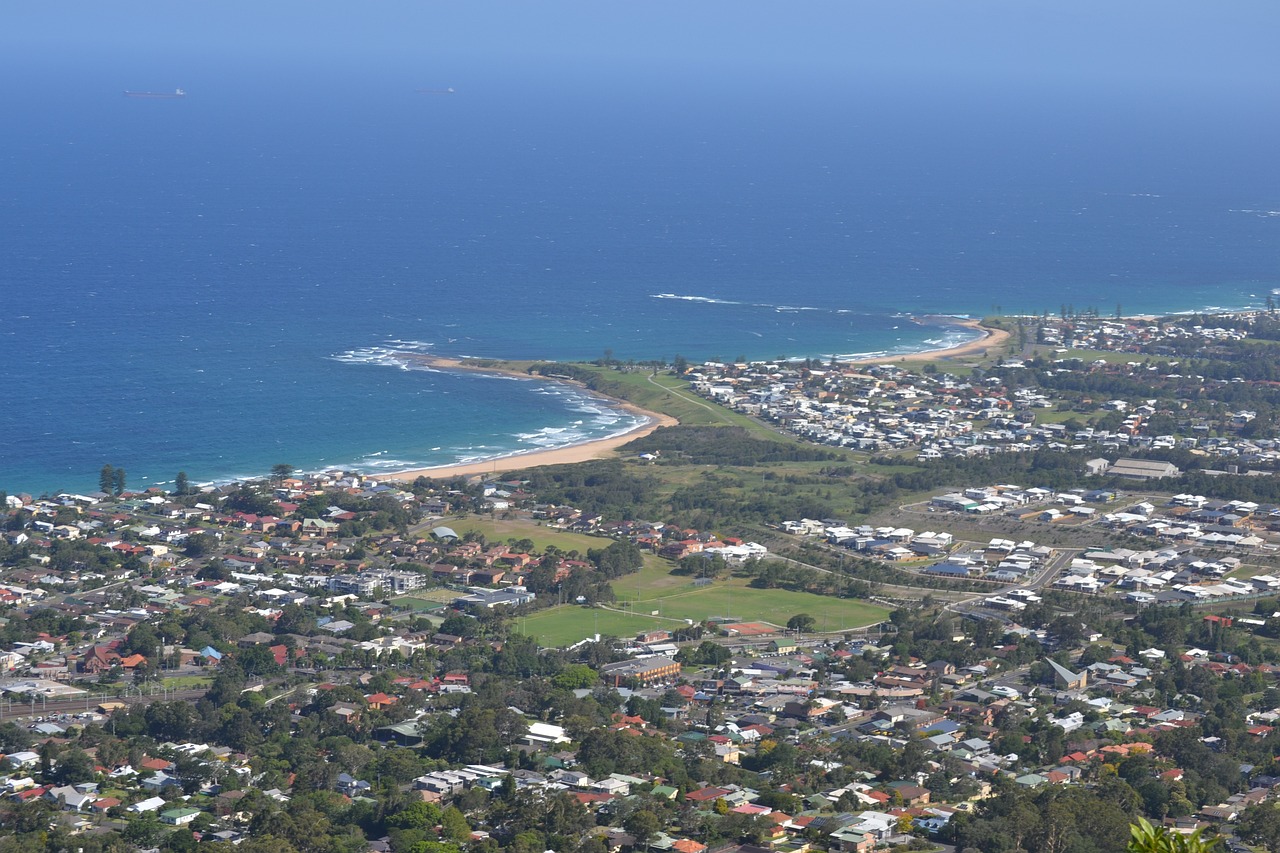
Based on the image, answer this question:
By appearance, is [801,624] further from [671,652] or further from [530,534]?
[530,534]

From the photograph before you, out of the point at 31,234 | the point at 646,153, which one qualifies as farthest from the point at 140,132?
the point at 31,234

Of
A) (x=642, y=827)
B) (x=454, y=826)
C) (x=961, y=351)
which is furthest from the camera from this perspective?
(x=961, y=351)

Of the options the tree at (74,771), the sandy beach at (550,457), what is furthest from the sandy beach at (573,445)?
the tree at (74,771)

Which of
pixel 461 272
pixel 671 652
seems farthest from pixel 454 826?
pixel 461 272

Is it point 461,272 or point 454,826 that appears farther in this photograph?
point 461,272

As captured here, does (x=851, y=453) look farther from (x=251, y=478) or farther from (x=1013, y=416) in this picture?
(x=251, y=478)

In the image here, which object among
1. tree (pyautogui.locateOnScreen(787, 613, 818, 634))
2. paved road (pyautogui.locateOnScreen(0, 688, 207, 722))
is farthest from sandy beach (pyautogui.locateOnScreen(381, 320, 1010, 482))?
paved road (pyautogui.locateOnScreen(0, 688, 207, 722))
